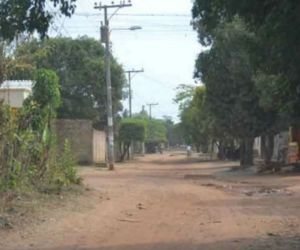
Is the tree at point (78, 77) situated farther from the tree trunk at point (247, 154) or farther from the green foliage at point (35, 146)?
the green foliage at point (35, 146)

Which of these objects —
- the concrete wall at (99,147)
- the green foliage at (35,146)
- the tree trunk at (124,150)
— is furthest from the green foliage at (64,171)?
the tree trunk at (124,150)

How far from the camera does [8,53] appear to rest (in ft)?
57.8

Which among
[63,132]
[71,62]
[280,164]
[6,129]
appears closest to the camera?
[6,129]

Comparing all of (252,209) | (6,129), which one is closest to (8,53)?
(6,129)

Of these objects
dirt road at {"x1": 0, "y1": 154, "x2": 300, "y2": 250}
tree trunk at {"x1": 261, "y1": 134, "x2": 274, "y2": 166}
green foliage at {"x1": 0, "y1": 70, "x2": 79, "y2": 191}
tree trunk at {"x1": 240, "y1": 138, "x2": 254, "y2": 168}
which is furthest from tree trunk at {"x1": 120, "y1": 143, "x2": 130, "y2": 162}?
green foliage at {"x1": 0, "y1": 70, "x2": 79, "y2": 191}

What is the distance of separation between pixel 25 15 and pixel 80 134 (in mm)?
40024

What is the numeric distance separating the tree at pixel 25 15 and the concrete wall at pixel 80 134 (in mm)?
37957

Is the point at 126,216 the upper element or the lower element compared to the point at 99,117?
lower

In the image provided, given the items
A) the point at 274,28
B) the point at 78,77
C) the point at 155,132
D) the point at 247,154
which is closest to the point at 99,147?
the point at 78,77

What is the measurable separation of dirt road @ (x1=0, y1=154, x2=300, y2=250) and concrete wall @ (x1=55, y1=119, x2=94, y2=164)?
23136 mm

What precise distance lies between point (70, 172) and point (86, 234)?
8618 mm

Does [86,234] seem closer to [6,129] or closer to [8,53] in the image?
[6,129]

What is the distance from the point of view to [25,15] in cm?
952

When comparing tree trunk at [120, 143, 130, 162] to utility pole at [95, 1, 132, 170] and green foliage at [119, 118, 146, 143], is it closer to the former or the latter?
green foliage at [119, 118, 146, 143]
